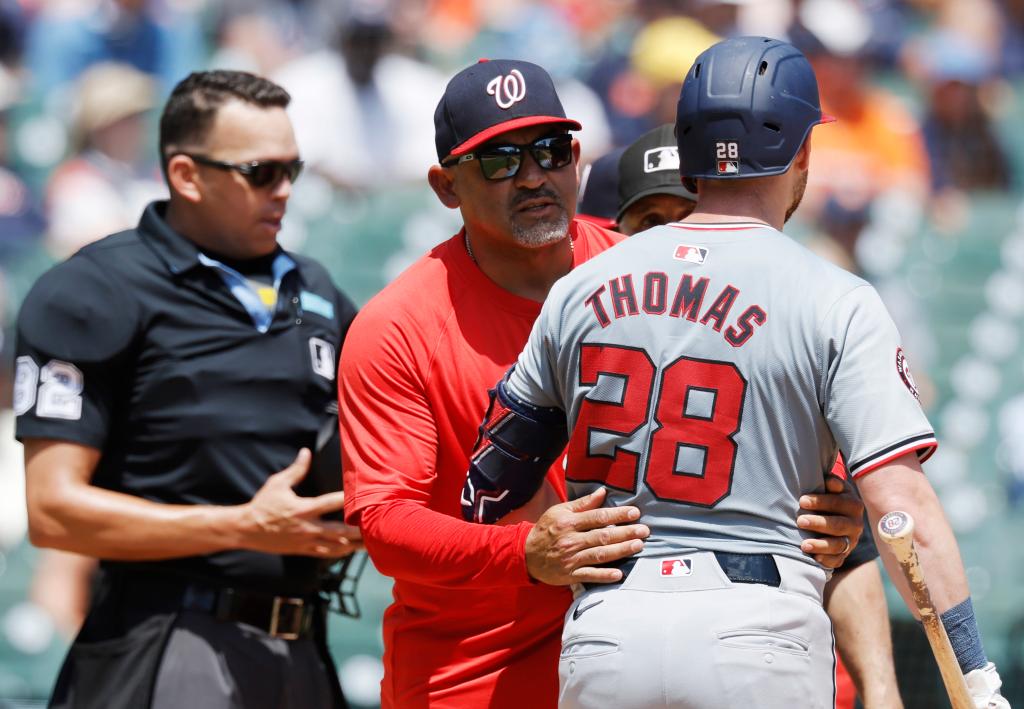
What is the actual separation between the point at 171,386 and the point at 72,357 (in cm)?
25

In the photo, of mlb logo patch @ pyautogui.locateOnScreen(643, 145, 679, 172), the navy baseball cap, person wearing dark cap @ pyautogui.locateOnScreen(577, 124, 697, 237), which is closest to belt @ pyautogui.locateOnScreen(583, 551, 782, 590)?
the navy baseball cap

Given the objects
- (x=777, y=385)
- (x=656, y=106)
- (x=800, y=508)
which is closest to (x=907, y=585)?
(x=800, y=508)

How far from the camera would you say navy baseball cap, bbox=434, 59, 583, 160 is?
2.87 m

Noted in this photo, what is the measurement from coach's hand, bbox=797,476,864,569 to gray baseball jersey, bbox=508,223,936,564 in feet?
0.07

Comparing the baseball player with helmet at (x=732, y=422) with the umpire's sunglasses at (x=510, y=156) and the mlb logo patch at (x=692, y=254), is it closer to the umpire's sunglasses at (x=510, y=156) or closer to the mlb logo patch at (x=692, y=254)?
the mlb logo patch at (x=692, y=254)

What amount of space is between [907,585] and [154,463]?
2.04 m

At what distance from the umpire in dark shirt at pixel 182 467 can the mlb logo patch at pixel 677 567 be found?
4.15 feet

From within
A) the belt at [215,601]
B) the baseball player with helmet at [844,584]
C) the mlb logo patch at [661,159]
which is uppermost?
the mlb logo patch at [661,159]

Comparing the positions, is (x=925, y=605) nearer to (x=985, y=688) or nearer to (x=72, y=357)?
(x=985, y=688)

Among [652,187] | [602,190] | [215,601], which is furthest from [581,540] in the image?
[602,190]

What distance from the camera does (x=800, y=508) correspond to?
2342mm

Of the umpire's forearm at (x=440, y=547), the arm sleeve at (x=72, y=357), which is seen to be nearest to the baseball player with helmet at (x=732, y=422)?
the umpire's forearm at (x=440, y=547)

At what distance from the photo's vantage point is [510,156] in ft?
9.51

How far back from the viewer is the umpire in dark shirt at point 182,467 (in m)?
3.38
